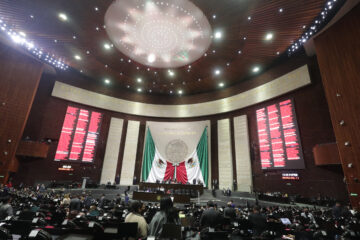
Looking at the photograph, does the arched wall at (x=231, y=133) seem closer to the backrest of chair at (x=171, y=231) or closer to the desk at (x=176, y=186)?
the desk at (x=176, y=186)

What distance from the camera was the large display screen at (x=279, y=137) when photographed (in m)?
12.7

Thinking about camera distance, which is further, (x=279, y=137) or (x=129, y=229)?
(x=279, y=137)

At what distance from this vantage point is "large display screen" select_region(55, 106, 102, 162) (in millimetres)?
15828

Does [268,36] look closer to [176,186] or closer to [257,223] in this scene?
[257,223]

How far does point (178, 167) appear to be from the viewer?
59.9ft

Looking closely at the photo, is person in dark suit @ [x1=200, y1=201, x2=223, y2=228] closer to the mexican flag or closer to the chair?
the chair

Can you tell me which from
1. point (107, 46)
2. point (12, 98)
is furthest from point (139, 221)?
point (12, 98)

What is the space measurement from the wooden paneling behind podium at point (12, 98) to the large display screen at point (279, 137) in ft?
63.6

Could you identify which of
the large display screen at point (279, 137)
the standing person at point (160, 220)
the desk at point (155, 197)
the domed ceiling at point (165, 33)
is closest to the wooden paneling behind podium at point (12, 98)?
the domed ceiling at point (165, 33)

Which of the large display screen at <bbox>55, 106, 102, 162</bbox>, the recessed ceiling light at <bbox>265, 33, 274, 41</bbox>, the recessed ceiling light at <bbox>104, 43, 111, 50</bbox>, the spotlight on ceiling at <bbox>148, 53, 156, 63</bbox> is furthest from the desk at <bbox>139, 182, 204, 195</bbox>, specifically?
the recessed ceiling light at <bbox>265, 33, 274, 41</bbox>

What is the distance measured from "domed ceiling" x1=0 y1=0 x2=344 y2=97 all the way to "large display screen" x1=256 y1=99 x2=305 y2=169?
4277 mm

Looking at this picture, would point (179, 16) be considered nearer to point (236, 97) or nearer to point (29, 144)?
point (236, 97)

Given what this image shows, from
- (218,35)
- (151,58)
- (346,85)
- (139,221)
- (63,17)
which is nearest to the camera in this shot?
(139,221)

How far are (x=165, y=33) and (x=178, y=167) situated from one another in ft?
42.2
